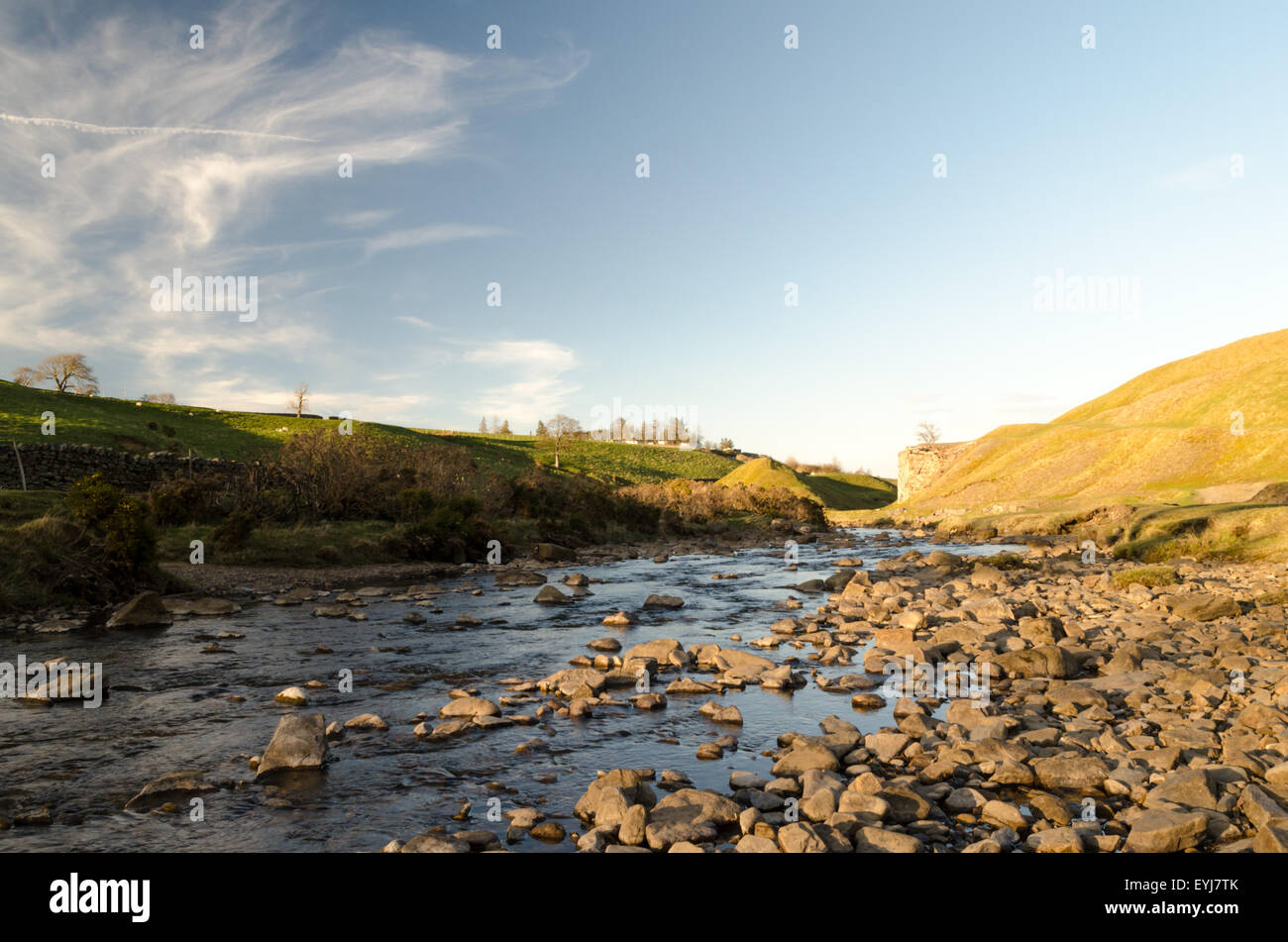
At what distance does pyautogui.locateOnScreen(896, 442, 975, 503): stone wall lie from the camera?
Result: 112 m

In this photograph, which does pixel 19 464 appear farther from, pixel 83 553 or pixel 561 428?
pixel 561 428

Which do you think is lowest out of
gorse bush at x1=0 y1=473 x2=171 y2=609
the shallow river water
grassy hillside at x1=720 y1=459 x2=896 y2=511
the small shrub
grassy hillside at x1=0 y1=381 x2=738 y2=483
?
the shallow river water

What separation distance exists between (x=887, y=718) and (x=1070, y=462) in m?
77.5

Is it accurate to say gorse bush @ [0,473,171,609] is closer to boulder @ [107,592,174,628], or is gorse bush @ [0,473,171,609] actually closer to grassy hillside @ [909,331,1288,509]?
boulder @ [107,592,174,628]

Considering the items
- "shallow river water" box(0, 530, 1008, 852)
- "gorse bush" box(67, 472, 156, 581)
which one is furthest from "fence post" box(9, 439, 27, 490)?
"shallow river water" box(0, 530, 1008, 852)

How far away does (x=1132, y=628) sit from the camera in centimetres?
1705

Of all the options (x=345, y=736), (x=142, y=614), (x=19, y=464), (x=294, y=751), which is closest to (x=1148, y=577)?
(x=345, y=736)

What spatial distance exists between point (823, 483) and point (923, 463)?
20.1m

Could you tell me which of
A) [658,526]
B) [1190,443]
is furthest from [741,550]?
[1190,443]

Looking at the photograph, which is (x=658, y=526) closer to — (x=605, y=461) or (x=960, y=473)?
(x=960, y=473)

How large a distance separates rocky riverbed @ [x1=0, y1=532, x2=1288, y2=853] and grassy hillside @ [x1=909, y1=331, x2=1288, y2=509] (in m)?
42.8

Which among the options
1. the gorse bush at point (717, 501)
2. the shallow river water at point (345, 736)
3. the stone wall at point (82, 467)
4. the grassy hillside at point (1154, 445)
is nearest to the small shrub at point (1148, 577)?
the shallow river water at point (345, 736)

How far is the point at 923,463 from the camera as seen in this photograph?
376 ft

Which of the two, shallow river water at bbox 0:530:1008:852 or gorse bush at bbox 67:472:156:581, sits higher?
gorse bush at bbox 67:472:156:581
